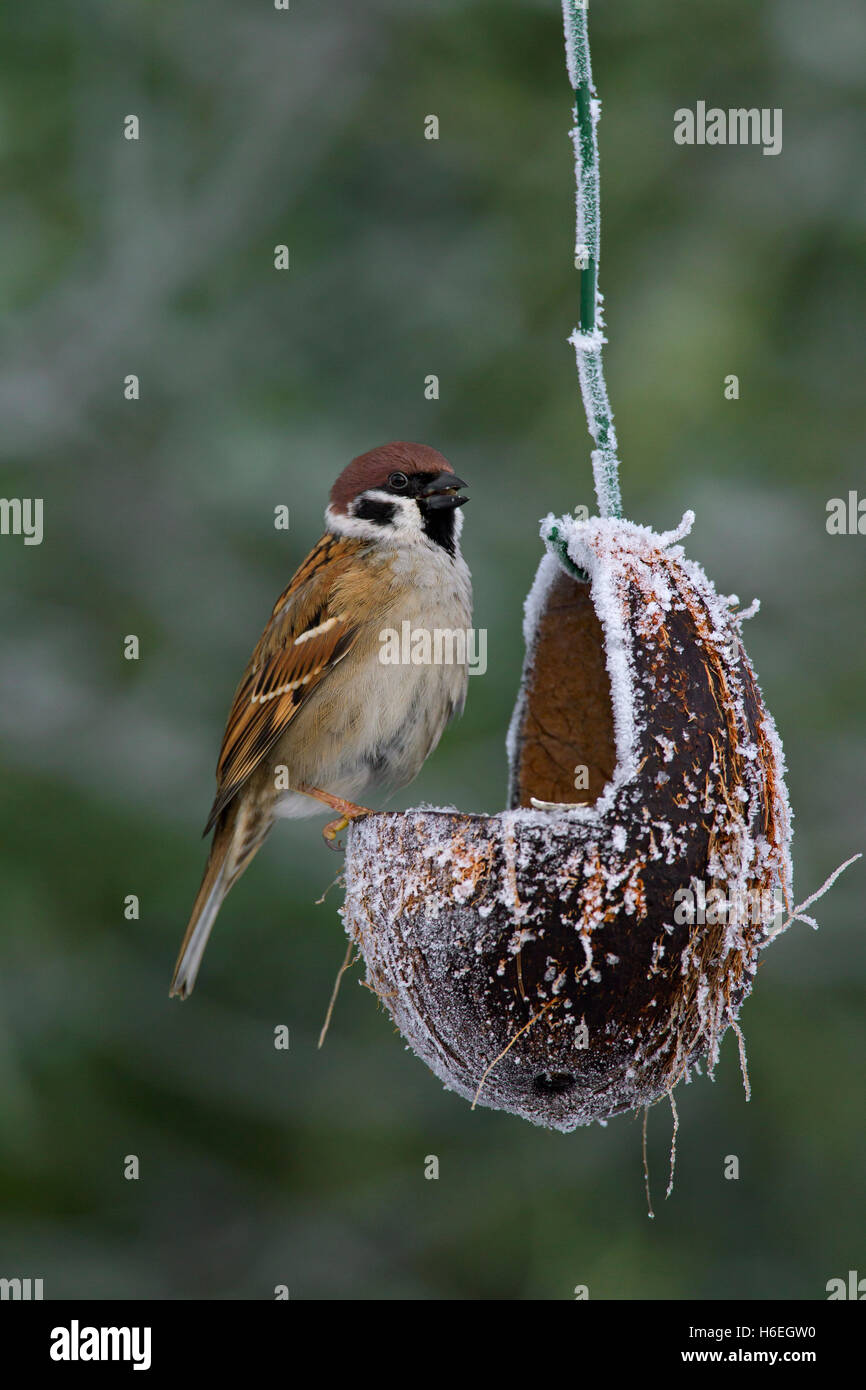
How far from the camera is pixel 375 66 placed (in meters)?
6.70

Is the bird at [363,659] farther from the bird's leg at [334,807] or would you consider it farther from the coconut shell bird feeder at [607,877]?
the coconut shell bird feeder at [607,877]

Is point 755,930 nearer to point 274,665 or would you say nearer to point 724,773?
point 724,773

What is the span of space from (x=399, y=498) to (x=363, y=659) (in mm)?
448

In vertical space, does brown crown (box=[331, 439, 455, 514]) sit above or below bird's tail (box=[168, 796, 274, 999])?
above

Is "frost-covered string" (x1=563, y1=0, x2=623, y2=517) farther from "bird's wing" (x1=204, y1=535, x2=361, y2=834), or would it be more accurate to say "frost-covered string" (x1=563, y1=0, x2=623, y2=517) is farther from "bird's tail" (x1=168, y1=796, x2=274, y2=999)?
"bird's tail" (x1=168, y1=796, x2=274, y2=999)

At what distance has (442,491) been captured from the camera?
4.36 m

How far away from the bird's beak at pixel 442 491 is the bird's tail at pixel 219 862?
1.03 meters

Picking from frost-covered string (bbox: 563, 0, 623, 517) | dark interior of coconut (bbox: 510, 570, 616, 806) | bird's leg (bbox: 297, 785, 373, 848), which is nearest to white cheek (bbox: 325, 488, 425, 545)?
dark interior of coconut (bbox: 510, 570, 616, 806)

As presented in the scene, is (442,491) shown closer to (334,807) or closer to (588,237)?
(334,807)

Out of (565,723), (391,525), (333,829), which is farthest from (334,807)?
(391,525)

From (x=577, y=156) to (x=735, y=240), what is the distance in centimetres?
322

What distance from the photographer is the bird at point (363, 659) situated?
4.39 meters

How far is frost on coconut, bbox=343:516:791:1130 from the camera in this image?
10.5 ft

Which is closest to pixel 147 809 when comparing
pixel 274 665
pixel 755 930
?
pixel 274 665
